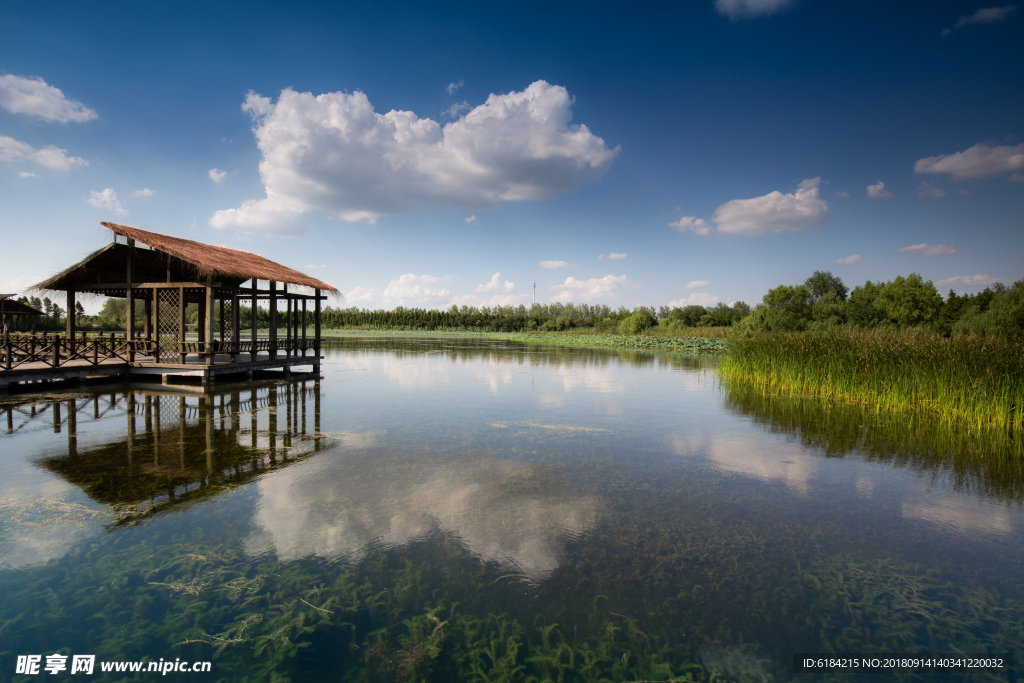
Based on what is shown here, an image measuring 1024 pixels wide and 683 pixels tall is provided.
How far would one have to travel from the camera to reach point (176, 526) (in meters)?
4.50

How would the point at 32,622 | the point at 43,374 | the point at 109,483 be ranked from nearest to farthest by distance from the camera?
the point at 32,622 → the point at 109,483 → the point at 43,374

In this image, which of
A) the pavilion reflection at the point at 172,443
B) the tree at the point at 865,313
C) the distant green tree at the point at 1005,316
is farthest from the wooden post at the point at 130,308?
the tree at the point at 865,313

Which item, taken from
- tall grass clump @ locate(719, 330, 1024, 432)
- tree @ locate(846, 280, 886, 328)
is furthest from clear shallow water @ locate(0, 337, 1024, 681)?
tree @ locate(846, 280, 886, 328)

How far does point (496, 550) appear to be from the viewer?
13.8 ft

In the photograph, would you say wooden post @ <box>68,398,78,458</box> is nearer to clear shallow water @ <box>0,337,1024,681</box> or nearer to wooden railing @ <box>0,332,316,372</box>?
clear shallow water @ <box>0,337,1024,681</box>

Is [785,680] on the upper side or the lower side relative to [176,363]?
lower

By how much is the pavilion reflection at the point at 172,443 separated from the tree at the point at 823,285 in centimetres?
7384

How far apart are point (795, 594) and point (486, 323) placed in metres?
73.5

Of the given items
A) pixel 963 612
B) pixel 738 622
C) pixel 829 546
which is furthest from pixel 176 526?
pixel 963 612

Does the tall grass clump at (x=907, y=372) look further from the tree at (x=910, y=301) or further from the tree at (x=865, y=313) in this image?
the tree at (x=910, y=301)

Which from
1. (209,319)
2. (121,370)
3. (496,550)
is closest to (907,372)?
(496,550)

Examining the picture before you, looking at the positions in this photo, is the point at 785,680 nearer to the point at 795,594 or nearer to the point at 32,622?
the point at 795,594

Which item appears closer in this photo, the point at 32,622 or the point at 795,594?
the point at 32,622

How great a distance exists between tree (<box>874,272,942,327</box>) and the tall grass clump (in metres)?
42.8
